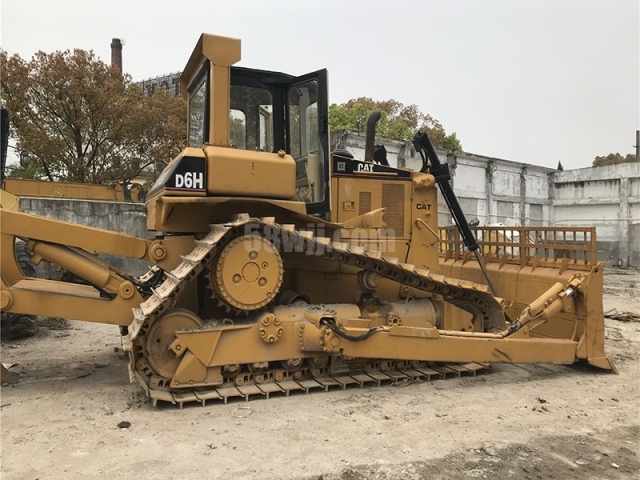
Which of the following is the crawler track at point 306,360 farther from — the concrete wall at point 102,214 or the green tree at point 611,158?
the green tree at point 611,158

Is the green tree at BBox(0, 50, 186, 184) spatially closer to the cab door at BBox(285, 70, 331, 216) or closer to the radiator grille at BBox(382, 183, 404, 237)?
the cab door at BBox(285, 70, 331, 216)

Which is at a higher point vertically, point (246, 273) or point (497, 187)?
point (497, 187)

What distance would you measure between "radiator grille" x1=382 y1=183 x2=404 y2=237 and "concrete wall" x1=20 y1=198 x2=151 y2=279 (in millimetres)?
8976

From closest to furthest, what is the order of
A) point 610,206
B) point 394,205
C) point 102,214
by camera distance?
point 394,205
point 102,214
point 610,206

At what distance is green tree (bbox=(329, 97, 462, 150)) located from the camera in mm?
32531

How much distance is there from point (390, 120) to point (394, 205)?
108 feet

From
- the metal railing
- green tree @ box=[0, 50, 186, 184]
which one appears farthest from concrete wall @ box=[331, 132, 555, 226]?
the metal railing

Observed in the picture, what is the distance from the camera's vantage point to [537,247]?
6.57 m

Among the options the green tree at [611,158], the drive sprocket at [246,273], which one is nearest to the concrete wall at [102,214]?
the drive sprocket at [246,273]

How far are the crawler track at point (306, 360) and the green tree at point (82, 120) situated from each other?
17.5m

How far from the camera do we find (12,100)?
19500 millimetres

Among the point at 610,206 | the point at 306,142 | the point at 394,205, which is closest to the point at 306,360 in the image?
the point at 394,205

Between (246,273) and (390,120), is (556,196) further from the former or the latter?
(246,273)

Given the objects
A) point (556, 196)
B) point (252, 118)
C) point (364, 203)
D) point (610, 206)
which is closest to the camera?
point (252, 118)
